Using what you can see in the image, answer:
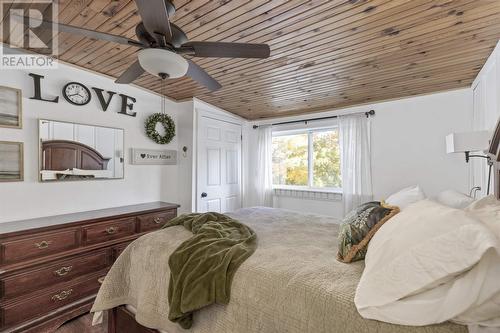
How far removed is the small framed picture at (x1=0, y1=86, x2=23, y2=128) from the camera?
2.16 metres

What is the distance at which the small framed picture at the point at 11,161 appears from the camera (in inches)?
84.9

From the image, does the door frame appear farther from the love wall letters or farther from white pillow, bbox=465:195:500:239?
white pillow, bbox=465:195:500:239

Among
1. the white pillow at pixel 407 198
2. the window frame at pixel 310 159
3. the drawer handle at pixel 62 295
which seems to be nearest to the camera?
the white pillow at pixel 407 198

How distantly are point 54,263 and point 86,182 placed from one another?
89cm

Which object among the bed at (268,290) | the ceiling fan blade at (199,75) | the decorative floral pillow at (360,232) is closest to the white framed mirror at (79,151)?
the bed at (268,290)

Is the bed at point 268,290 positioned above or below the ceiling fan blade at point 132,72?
below

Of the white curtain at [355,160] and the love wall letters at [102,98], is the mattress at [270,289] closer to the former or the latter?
the white curtain at [355,160]

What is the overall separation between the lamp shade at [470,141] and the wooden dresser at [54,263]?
2.99 m

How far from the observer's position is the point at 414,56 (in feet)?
7.15

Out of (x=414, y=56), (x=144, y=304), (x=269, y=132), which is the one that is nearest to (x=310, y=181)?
(x=269, y=132)

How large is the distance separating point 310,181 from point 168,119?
232 centimetres

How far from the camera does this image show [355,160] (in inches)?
129

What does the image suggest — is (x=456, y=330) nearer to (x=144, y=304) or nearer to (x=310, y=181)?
(x=144, y=304)

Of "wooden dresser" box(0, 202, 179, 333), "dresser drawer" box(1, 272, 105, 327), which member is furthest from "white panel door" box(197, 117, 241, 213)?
"dresser drawer" box(1, 272, 105, 327)
